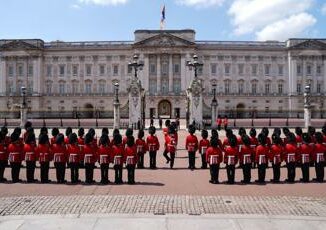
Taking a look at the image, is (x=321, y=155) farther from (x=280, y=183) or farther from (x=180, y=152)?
(x=180, y=152)

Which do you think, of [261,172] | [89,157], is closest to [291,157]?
[261,172]

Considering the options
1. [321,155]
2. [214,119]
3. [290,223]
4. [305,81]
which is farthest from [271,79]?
[290,223]

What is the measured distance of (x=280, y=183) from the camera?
40.1ft

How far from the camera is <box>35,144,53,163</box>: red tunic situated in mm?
12484

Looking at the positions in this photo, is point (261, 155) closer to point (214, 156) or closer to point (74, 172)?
point (214, 156)

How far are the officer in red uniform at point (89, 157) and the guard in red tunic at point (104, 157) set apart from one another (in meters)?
0.21

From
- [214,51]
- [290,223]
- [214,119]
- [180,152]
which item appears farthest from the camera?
[214,51]

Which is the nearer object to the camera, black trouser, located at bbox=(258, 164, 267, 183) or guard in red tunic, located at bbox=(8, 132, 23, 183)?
black trouser, located at bbox=(258, 164, 267, 183)

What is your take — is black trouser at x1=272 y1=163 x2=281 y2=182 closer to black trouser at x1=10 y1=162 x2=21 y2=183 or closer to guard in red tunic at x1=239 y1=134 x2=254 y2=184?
guard in red tunic at x1=239 y1=134 x2=254 y2=184

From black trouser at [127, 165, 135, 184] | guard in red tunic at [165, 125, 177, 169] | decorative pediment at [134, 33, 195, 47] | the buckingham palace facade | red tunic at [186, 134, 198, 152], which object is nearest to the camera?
black trouser at [127, 165, 135, 184]

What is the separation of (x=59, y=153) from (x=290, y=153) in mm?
7194

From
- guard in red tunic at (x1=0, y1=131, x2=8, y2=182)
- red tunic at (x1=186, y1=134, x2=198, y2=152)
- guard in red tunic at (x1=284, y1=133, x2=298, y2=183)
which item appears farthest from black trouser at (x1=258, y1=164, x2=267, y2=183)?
guard in red tunic at (x1=0, y1=131, x2=8, y2=182)

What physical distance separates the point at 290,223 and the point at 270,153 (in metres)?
4.89

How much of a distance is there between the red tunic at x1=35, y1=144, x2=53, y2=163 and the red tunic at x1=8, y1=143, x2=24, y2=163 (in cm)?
54
